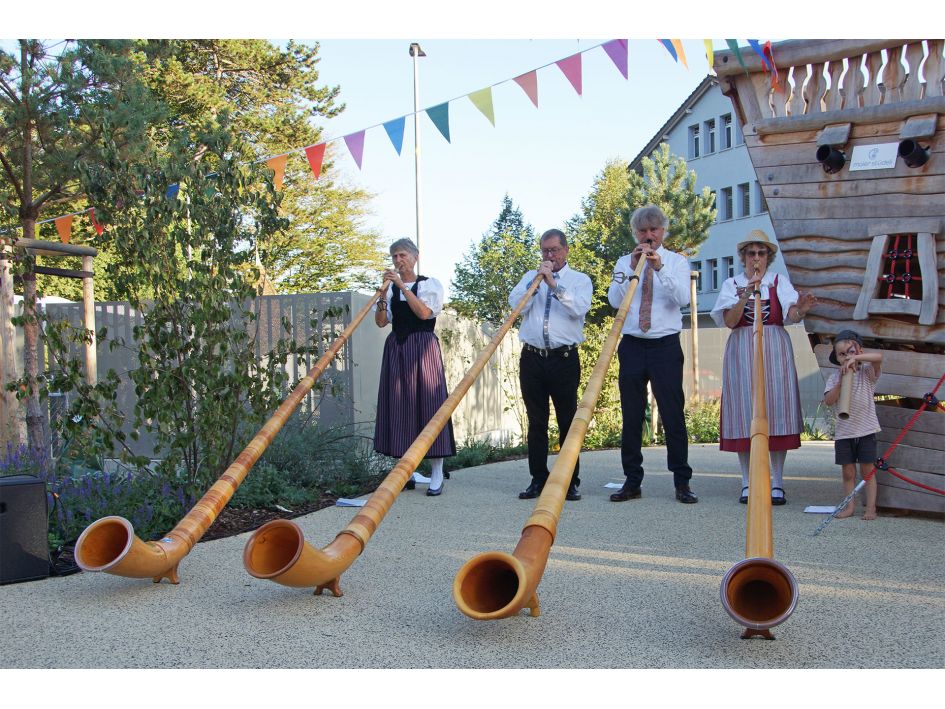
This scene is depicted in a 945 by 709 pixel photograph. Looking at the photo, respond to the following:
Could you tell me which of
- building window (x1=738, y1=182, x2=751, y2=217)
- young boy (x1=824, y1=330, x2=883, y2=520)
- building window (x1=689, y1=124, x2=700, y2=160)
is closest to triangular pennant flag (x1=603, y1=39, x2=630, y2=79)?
young boy (x1=824, y1=330, x2=883, y2=520)

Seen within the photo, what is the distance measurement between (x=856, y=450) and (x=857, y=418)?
179mm

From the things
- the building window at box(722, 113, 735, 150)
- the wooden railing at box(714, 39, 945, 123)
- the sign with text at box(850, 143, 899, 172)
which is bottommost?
the sign with text at box(850, 143, 899, 172)

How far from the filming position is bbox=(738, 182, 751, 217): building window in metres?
26.2

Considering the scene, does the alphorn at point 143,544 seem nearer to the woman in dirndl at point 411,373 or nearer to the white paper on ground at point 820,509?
the woman in dirndl at point 411,373

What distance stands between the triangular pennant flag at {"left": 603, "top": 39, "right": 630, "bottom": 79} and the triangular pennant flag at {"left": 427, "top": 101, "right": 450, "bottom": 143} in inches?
50.2

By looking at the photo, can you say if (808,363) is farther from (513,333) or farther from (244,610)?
(244,610)

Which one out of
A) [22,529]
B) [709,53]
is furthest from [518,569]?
[709,53]

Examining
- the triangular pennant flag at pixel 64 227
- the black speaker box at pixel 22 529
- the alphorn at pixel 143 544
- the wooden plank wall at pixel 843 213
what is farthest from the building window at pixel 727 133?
the black speaker box at pixel 22 529

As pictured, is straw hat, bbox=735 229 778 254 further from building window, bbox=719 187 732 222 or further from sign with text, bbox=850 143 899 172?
Result: building window, bbox=719 187 732 222

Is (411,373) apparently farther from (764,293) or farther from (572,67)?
(572,67)

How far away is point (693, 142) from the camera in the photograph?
2842 cm

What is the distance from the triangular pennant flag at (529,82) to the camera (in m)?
6.39

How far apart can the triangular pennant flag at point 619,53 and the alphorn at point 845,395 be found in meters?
2.95
